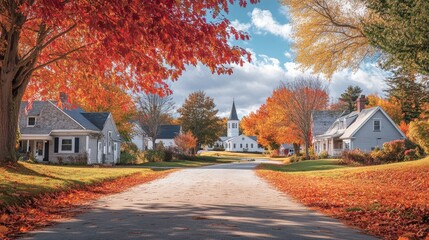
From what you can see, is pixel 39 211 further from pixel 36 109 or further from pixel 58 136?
pixel 36 109

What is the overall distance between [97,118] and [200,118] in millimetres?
42705

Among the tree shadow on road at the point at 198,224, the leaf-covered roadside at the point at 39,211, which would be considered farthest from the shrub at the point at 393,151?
the leaf-covered roadside at the point at 39,211

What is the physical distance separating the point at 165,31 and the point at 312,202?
592 cm

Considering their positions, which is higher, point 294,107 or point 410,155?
point 294,107

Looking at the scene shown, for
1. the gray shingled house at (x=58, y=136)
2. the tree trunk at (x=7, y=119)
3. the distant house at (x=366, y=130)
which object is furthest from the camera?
the distant house at (x=366, y=130)

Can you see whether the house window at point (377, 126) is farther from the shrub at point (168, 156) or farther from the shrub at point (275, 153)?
the shrub at point (275, 153)

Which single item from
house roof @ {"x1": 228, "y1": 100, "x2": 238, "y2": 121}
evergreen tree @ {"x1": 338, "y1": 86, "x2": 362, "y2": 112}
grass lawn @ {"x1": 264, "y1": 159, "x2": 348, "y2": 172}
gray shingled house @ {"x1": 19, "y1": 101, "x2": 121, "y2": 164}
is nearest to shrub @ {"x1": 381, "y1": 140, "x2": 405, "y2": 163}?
grass lawn @ {"x1": 264, "y1": 159, "x2": 348, "y2": 172}

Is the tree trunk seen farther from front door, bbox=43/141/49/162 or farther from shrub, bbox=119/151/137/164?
shrub, bbox=119/151/137/164

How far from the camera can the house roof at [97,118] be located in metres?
43.4

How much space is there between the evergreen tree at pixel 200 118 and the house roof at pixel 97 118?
41.4 m

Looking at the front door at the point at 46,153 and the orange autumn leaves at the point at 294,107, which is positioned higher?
the orange autumn leaves at the point at 294,107

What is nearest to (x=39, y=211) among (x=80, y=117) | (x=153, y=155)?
(x=80, y=117)

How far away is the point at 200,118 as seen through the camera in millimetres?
85938

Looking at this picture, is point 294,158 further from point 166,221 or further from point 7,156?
point 166,221
